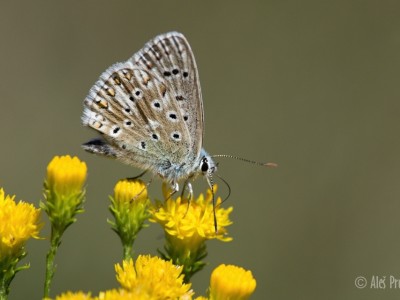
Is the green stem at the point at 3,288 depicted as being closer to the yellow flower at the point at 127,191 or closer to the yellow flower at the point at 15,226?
the yellow flower at the point at 15,226

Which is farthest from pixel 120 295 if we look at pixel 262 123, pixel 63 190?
pixel 262 123

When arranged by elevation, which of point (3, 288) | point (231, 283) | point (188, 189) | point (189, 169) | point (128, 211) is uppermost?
point (189, 169)

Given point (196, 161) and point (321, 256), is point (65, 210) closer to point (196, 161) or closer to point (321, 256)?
point (196, 161)

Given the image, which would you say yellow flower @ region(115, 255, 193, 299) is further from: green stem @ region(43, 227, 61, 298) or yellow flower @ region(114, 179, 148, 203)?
yellow flower @ region(114, 179, 148, 203)

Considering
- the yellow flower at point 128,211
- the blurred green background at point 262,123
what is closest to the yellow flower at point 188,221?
the yellow flower at point 128,211

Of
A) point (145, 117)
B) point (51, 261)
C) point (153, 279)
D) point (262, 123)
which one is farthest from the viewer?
point (262, 123)

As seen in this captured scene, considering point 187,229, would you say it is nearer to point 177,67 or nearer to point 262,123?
point 177,67
